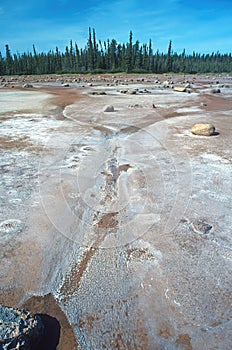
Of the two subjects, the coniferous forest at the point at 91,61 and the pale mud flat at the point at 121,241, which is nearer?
the pale mud flat at the point at 121,241

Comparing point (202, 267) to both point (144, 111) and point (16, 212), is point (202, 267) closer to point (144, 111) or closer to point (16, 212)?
point (16, 212)

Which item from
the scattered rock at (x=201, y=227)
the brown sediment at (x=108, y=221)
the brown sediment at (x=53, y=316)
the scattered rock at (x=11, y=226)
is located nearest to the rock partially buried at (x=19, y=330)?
the brown sediment at (x=53, y=316)

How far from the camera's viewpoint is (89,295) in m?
2.92

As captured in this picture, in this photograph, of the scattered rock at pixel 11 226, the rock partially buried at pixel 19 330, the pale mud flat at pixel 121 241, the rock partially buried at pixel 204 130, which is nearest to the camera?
the rock partially buried at pixel 19 330

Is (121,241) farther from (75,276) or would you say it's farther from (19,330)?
(19,330)

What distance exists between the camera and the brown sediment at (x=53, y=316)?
2.40 m

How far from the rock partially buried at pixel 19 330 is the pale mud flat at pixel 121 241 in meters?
0.32

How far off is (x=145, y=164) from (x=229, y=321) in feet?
13.3

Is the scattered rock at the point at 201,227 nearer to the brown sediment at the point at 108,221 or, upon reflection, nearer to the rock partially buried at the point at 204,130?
the brown sediment at the point at 108,221

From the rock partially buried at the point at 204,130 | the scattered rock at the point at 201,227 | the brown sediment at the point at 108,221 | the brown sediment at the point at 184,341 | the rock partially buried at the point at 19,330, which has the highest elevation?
the rock partially buried at the point at 204,130

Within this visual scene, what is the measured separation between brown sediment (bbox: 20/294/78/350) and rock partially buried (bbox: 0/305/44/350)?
153 mm

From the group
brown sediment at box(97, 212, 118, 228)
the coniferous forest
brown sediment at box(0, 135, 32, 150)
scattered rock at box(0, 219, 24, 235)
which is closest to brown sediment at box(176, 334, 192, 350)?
brown sediment at box(97, 212, 118, 228)

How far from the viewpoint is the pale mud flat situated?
103 inches

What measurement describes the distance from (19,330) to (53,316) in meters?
0.57
